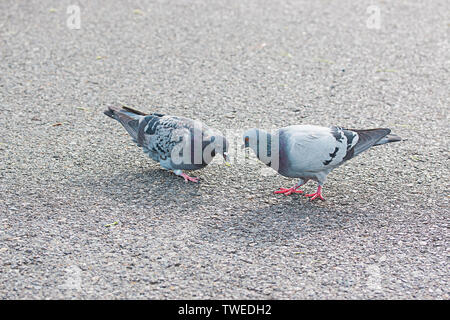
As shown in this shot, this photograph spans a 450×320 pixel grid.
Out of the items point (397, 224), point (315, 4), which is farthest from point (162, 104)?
point (315, 4)

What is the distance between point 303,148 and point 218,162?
1.29 meters

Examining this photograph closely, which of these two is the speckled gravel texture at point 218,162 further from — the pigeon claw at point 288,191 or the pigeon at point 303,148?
the pigeon at point 303,148

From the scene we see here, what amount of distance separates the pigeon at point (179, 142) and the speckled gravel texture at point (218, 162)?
0.77ft

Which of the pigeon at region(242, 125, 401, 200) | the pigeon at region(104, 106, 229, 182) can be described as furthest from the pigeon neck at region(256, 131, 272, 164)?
the pigeon at region(104, 106, 229, 182)

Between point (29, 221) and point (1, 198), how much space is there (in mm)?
523

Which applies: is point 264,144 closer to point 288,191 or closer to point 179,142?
point 288,191

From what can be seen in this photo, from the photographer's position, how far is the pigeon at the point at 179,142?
532 centimetres

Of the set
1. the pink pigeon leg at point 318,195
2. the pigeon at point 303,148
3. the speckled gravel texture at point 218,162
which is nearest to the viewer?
the speckled gravel texture at point 218,162

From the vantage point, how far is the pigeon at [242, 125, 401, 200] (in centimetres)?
496

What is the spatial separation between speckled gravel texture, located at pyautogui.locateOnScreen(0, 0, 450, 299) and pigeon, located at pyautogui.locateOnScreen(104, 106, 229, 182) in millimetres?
234

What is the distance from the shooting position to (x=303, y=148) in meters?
4.95

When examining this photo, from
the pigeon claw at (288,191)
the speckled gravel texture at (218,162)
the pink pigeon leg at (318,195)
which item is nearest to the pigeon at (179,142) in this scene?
the speckled gravel texture at (218,162)

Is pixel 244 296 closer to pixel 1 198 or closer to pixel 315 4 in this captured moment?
pixel 1 198

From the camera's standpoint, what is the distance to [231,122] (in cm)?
677
